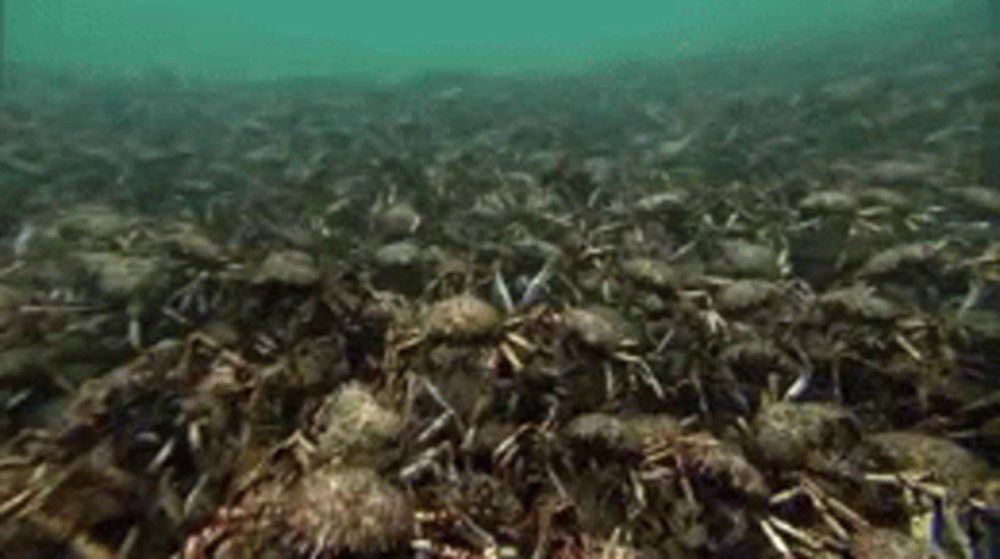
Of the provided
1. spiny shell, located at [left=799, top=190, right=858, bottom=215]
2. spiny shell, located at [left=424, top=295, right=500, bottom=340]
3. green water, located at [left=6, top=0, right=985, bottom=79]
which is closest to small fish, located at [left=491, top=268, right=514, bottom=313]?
spiny shell, located at [left=424, top=295, right=500, bottom=340]

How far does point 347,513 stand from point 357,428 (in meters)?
0.66

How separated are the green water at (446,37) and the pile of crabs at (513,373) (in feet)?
87.3

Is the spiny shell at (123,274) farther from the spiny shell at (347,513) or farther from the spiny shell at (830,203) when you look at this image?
the spiny shell at (830,203)

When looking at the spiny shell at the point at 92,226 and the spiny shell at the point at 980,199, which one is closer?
the spiny shell at the point at 92,226

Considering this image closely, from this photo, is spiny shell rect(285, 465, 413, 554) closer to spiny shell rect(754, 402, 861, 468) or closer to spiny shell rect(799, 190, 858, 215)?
spiny shell rect(754, 402, 861, 468)

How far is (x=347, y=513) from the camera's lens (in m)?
3.68

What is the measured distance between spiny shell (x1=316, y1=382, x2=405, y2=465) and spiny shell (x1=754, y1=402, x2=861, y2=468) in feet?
5.88

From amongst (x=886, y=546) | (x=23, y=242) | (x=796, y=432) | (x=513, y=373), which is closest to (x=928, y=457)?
(x=796, y=432)

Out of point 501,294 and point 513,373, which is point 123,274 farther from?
point 513,373

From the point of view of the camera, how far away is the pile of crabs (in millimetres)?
4133

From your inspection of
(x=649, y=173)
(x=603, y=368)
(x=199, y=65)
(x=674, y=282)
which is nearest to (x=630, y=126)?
(x=649, y=173)

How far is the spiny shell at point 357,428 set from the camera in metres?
4.23

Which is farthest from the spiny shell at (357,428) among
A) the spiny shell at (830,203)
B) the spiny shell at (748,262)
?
the spiny shell at (830,203)

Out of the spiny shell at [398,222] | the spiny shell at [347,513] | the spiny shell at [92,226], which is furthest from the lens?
the spiny shell at [398,222]
